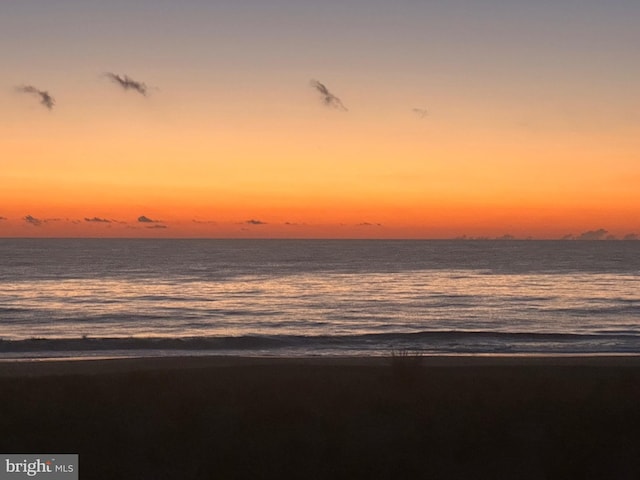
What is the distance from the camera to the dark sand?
10086mm

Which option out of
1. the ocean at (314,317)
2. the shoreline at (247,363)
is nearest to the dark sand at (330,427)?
the shoreline at (247,363)

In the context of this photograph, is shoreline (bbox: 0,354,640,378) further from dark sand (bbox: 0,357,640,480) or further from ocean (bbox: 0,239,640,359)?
dark sand (bbox: 0,357,640,480)

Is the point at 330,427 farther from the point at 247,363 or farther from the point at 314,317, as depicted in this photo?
the point at 314,317

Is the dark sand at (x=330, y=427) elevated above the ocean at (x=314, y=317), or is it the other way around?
the dark sand at (x=330, y=427)

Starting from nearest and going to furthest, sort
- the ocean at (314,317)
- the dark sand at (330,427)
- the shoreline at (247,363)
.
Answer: the dark sand at (330,427), the shoreline at (247,363), the ocean at (314,317)

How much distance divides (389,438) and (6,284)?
60.7m

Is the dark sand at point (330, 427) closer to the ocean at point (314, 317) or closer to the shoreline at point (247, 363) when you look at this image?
the shoreline at point (247, 363)

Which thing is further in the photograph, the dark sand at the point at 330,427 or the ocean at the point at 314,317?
the ocean at the point at 314,317

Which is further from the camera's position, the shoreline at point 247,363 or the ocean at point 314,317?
the ocean at point 314,317

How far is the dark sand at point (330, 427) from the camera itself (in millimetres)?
10086

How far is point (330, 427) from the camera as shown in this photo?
1132 cm

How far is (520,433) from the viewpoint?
11164 millimetres

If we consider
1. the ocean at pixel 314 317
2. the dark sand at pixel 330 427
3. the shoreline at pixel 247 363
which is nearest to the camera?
the dark sand at pixel 330 427

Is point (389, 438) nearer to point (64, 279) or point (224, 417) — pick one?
point (224, 417)
